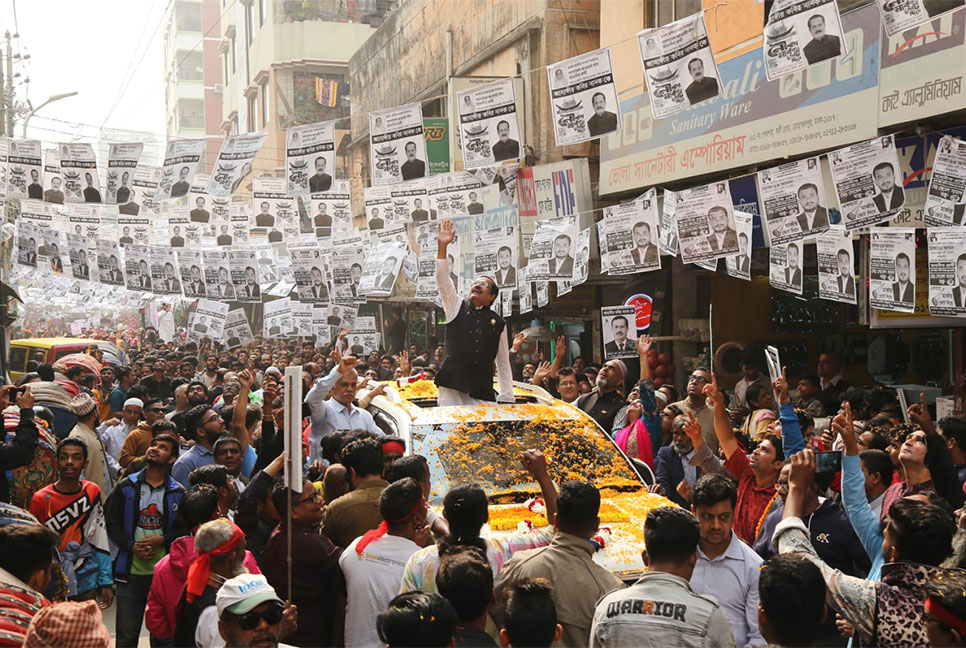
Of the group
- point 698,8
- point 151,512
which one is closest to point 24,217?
point 698,8

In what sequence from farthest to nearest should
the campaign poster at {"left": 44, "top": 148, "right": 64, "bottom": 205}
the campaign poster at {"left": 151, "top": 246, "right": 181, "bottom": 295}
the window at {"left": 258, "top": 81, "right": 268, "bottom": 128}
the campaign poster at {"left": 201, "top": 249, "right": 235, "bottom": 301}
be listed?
the window at {"left": 258, "top": 81, "right": 268, "bottom": 128} → the campaign poster at {"left": 151, "top": 246, "right": 181, "bottom": 295} → the campaign poster at {"left": 201, "top": 249, "right": 235, "bottom": 301} → the campaign poster at {"left": 44, "top": 148, "right": 64, "bottom": 205}

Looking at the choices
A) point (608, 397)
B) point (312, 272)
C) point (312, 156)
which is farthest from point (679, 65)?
point (312, 272)

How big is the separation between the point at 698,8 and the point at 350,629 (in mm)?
12642

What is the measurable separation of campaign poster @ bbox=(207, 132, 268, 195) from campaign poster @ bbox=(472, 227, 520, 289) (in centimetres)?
385

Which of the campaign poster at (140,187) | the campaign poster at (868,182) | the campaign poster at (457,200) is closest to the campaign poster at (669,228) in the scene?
the campaign poster at (868,182)

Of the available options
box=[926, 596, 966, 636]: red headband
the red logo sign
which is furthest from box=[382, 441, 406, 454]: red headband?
the red logo sign

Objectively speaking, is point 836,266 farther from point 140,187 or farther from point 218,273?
point 218,273

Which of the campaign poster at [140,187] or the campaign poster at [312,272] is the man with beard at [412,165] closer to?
the campaign poster at [140,187]

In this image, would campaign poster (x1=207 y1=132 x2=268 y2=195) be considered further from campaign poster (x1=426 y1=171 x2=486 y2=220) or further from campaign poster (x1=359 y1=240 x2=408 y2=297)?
campaign poster (x1=359 y1=240 x2=408 y2=297)

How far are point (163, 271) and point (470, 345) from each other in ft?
48.3

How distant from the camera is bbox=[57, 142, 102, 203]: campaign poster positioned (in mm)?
16469

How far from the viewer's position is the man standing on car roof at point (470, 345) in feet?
26.8

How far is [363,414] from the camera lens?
8.65m

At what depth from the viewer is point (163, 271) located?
21219mm
